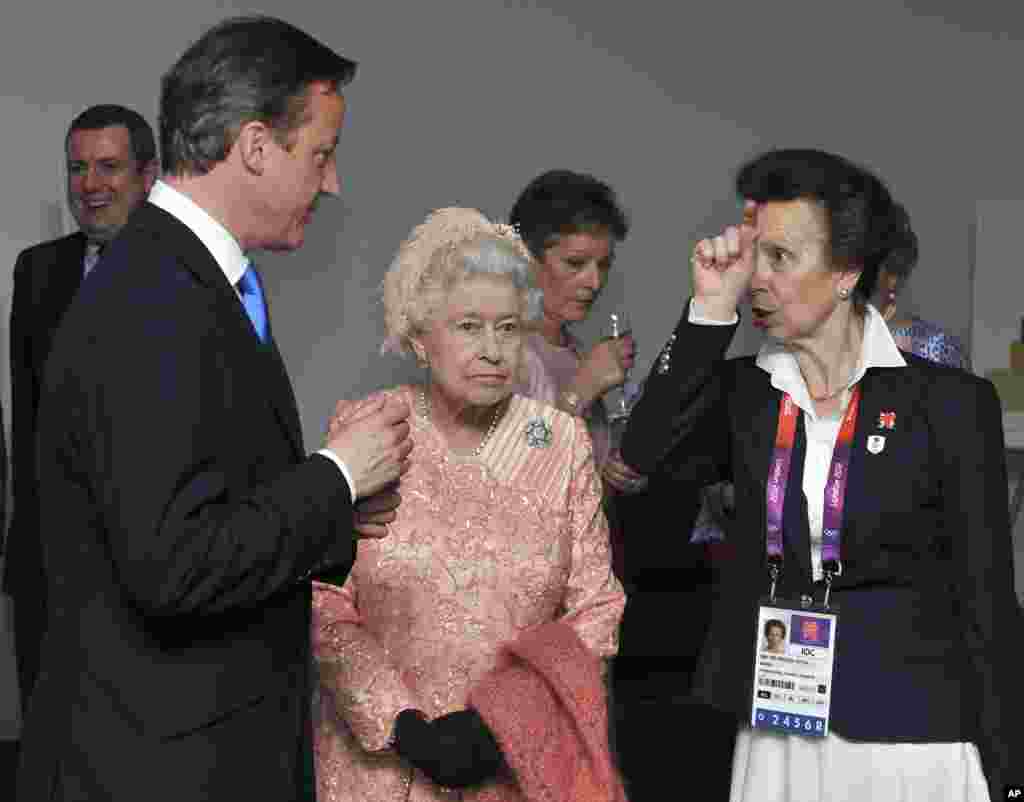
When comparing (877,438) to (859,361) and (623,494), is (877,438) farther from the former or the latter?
(623,494)

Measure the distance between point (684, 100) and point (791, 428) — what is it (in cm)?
386

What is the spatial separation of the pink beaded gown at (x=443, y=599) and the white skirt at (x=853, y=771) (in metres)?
0.34

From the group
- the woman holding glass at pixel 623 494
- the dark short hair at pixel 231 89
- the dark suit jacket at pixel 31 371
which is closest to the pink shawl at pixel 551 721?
the woman holding glass at pixel 623 494

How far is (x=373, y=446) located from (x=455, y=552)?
34.1 inches

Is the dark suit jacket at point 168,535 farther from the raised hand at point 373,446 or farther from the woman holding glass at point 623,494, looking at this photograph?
the woman holding glass at point 623,494

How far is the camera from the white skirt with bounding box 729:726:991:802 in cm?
251

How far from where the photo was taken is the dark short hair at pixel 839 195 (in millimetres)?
2668

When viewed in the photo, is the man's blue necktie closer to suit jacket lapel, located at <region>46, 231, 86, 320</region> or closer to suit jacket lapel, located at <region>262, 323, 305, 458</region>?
suit jacket lapel, located at <region>262, 323, 305, 458</region>

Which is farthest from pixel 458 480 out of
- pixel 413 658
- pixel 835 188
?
pixel 835 188

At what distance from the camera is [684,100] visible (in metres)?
6.30

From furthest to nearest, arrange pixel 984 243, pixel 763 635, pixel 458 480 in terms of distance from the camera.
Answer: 1. pixel 984 243
2. pixel 458 480
3. pixel 763 635

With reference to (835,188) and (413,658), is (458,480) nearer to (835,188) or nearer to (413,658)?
(413,658)

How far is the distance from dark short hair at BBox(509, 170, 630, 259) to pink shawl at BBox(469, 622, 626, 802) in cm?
173

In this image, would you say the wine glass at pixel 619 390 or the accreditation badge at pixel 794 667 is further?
A: the wine glass at pixel 619 390
